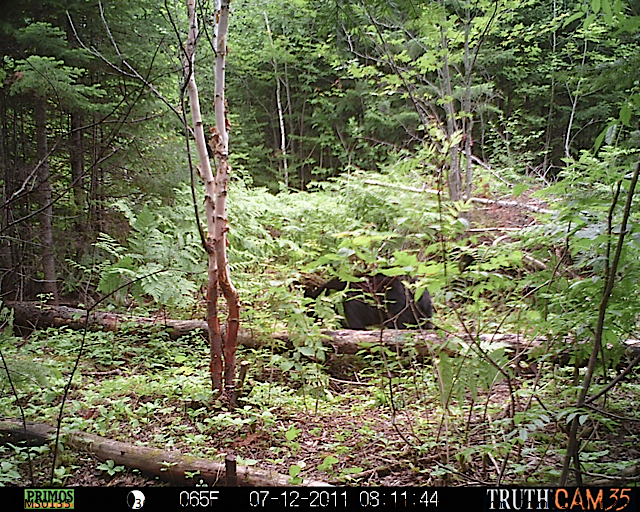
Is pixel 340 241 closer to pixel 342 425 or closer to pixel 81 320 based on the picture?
pixel 81 320

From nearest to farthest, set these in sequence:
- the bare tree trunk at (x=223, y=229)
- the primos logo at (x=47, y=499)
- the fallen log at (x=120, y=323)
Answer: the primos logo at (x=47, y=499) → the bare tree trunk at (x=223, y=229) → the fallen log at (x=120, y=323)

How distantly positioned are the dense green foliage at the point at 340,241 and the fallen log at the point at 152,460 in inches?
4.7

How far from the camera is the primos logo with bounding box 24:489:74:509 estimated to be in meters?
2.06

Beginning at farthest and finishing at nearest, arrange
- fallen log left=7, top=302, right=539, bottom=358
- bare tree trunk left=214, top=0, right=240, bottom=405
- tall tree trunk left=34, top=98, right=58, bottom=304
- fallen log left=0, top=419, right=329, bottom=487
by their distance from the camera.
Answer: tall tree trunk left=34, top=98, right=58, bottom=304 < fallen log left=7, top=302, right=539, bottom=358 < bare tree trunk left=214, top=0, right=240, bottom=405 < fallen log left=0, top=419, right=329, bottom=487

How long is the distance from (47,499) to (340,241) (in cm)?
460

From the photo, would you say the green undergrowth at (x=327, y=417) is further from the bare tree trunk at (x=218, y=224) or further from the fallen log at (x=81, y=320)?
the fallen log at (x=81, y=320)

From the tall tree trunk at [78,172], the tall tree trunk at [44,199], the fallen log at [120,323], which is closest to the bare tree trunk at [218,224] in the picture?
the fallen log at [120,323]

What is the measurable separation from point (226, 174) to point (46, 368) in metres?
1.70

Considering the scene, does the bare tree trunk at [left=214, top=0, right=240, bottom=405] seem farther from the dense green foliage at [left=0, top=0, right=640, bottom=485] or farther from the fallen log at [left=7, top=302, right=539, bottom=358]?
the fallen log at [left=7, top=302, right=539, bottom=358]

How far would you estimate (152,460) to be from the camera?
106 inches

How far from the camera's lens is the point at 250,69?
1011 centimetres

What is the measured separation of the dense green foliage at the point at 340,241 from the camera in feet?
7.14

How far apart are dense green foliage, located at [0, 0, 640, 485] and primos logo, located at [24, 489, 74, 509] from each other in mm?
453

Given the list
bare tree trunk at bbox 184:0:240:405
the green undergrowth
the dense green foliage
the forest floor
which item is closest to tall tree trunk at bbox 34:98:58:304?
the dense green foliage
